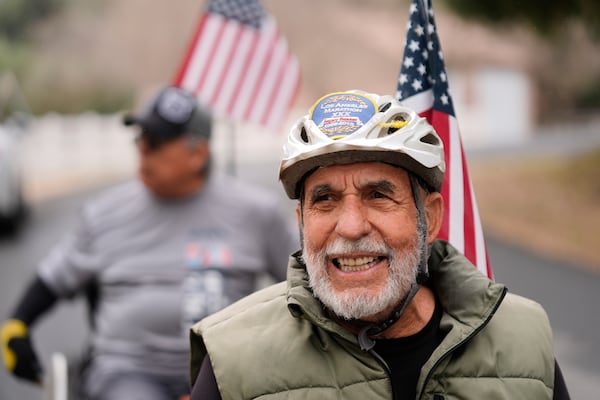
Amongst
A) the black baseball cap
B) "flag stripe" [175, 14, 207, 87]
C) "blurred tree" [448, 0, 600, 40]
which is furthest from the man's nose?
"blurred tree" [448, 0, 600, 40]

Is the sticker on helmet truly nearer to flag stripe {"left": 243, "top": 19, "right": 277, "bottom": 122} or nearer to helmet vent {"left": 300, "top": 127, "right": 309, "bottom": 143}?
helmet vent {"left": 300, "top": 127, "right": 309, "bottom": 143}

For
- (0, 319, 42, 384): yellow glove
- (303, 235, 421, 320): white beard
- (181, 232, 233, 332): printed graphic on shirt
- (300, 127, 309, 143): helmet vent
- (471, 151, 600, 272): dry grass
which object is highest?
(300, 127, 309, 143): helmet vent

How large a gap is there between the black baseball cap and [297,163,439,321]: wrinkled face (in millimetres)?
2229

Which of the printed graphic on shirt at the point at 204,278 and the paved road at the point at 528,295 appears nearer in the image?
the printed graphic on shirt at the point at 204,278

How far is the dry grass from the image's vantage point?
14.9m

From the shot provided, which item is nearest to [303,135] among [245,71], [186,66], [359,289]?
[359,289]

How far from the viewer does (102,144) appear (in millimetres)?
33281

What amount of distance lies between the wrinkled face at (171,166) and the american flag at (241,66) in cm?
266

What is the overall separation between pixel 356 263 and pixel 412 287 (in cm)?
19

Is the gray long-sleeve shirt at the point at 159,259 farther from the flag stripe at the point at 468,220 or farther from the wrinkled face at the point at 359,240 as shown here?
the wrinkled face at the point at 359,240

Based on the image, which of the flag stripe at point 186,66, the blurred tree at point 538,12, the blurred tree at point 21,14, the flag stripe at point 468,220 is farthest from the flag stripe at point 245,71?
the blurred tree at point 21,14

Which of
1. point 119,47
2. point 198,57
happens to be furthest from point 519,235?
point 119,47

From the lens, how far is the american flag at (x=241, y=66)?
7957 mm

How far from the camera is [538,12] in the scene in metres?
16.4
